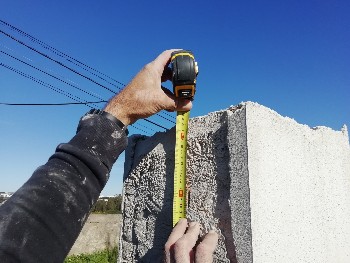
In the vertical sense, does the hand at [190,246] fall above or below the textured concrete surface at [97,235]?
below

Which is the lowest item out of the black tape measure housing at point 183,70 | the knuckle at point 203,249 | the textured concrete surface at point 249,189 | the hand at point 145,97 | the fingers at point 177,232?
the knuckle at point 203,249

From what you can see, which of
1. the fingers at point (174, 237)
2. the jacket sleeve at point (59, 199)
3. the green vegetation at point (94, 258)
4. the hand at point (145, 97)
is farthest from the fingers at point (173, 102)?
the green vegetation at point (94, 258)

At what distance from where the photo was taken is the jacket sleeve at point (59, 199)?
847 mm

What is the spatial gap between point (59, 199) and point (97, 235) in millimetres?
10544

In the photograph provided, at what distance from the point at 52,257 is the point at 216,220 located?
66 centimetres

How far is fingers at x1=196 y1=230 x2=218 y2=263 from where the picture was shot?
1.19 m

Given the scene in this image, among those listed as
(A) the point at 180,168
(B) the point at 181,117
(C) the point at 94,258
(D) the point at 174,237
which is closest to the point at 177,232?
(D) the point at 174,237

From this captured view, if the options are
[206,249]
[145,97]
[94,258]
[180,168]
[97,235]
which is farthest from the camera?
[97,235]

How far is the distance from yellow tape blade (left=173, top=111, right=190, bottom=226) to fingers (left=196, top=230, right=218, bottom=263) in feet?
0.60

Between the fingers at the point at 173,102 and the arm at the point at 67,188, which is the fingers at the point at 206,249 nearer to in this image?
the arm at the point at 67,188

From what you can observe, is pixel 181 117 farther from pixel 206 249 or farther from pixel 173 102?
pixel 206 249

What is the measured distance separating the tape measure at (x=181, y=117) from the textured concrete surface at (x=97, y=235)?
9323 millimetres

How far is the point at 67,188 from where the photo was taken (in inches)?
38.2

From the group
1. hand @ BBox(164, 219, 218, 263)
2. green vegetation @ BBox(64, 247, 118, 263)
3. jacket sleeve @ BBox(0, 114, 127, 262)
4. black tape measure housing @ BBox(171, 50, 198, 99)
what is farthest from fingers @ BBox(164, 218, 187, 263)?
green vegetation @ BBox(64, 247, 118, 263)
